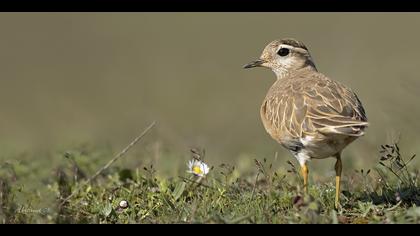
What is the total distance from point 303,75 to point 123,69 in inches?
560

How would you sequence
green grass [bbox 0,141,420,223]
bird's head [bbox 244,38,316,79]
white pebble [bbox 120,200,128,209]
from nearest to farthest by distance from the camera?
green grass [bbox 0,141,420,223] < white pebble [bbox 120,200,128,209] < bird's head [bbox 244,38,316,79]

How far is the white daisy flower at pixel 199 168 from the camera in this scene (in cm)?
802

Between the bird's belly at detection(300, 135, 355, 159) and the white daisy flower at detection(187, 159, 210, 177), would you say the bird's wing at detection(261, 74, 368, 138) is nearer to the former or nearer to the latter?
the bird's belly at detection(300, 135, 355, 159)

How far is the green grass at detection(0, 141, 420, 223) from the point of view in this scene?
6773 millimetres

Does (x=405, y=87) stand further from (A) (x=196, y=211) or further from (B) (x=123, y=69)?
(B) (x=123, y=69)

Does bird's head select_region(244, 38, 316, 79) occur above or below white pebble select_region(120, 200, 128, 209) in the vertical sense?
above

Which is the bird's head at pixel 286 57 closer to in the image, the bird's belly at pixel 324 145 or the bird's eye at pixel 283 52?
the bird's eye at pixel 283 52

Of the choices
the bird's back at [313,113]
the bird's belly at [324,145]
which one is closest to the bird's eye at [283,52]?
the bird's back at [313,113]

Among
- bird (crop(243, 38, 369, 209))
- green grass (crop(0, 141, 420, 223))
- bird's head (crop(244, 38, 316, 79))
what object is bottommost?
green grass (crop(0, 141, 420, 223))

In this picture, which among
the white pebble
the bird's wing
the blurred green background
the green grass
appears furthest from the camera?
the blurred green background

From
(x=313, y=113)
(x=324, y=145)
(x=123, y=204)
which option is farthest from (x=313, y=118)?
(x=123, y=204)

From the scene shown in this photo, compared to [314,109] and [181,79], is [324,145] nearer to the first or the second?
[314,109]

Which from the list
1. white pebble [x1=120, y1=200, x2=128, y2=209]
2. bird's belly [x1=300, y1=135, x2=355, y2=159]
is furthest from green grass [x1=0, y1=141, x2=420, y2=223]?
bird's belly [x1=300, y1=135, x2=355, y2=159]

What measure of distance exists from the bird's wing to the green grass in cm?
44
